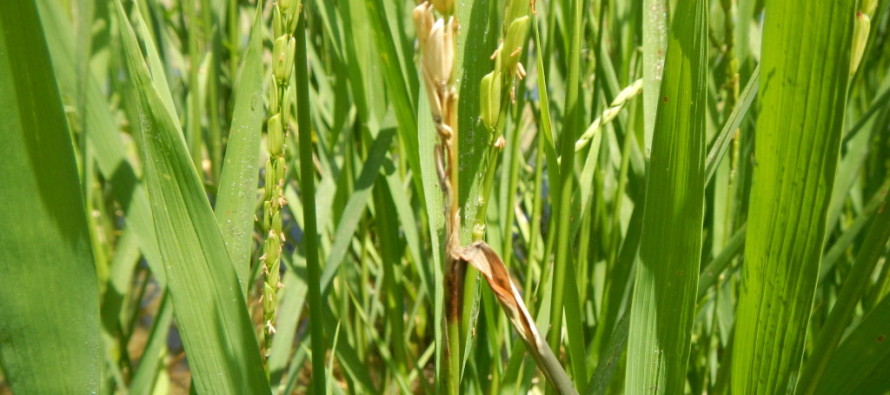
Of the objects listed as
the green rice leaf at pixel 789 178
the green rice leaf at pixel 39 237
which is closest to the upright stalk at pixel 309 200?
the green rice leaf at pixel 39 237

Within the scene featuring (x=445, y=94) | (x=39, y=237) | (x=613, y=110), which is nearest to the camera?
(x=445, y=94)

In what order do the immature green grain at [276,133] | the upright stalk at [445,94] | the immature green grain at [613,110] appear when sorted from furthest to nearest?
the immature green grain at [613,110], the immature green grain at [276,133], the upright stalk at [445,94]

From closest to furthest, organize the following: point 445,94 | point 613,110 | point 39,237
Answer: point 445,94, point 39,237, point 613,110

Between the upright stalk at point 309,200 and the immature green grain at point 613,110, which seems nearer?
the upright stalk at point 309,200

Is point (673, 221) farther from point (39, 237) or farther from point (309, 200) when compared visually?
point (39, 237)

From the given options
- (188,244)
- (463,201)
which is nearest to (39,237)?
(188,244)

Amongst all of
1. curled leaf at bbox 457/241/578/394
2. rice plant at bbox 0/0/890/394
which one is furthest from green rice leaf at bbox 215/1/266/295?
curled leaf at bbox 457/241/578/394

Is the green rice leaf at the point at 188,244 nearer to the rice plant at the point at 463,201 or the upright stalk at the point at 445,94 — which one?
the rice plant at the point at 463,201

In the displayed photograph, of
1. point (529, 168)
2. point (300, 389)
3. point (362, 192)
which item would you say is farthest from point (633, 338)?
point (300, 389)

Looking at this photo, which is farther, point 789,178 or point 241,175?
point 241,175

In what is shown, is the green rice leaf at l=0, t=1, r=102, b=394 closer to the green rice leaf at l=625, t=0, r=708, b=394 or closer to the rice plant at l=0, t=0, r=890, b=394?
the rice plant at l=0, t=0, r=890, b=394
